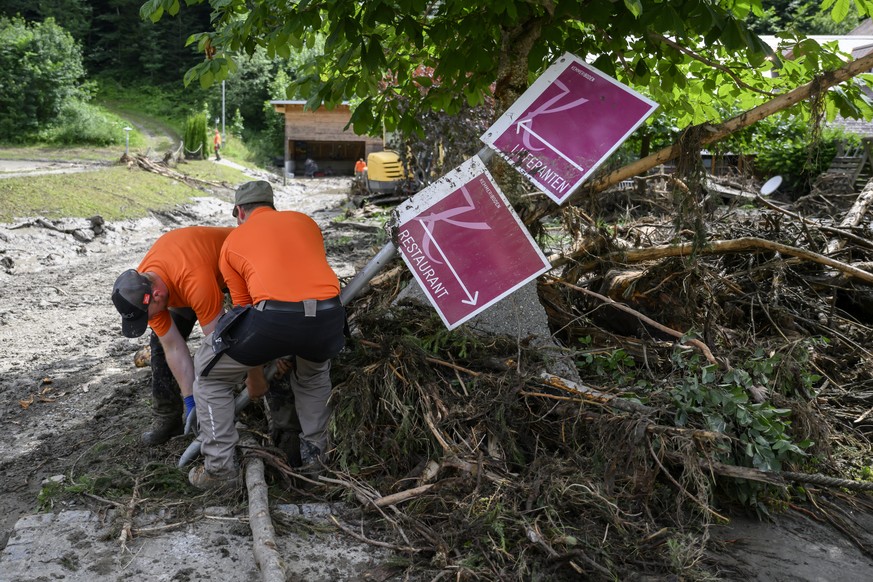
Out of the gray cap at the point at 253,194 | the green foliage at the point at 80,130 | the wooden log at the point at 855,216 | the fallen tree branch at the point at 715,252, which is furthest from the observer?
the green foliage at the point at 80,130

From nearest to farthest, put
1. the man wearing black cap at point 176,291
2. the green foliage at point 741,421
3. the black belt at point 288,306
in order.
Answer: the black belt at point 288,306 → the green foliage at point 741,421 → the man wearing black cap at point 176,291

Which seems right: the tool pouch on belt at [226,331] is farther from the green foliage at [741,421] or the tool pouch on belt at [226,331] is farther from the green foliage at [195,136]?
the green foliage at [195,136]

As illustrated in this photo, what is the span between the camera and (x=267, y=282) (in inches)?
144

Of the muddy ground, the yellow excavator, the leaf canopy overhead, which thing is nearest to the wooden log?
the leaf canopy overhead

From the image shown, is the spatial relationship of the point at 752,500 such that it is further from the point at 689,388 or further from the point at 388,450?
the point at 388,450

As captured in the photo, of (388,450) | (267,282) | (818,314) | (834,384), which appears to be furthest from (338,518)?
(818,314)

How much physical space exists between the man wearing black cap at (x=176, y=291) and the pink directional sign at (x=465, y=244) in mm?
1151

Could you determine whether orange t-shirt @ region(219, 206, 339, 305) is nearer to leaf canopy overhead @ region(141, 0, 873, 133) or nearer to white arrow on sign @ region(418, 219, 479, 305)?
white arrow on sign @ region(418, 219, 479, 305)

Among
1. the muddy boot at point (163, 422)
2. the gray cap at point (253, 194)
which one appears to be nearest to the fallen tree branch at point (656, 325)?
the gray cap at point (253, 194)

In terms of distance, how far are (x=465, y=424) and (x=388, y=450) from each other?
454 mm

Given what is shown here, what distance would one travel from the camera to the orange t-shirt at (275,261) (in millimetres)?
3682

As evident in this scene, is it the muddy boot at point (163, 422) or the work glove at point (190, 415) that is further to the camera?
the muddy boot at point (163, 422)

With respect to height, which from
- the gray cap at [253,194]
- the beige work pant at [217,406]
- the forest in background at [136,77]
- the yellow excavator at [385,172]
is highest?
the gray cap at [253,194]

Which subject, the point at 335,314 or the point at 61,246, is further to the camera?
the point at 61,246
